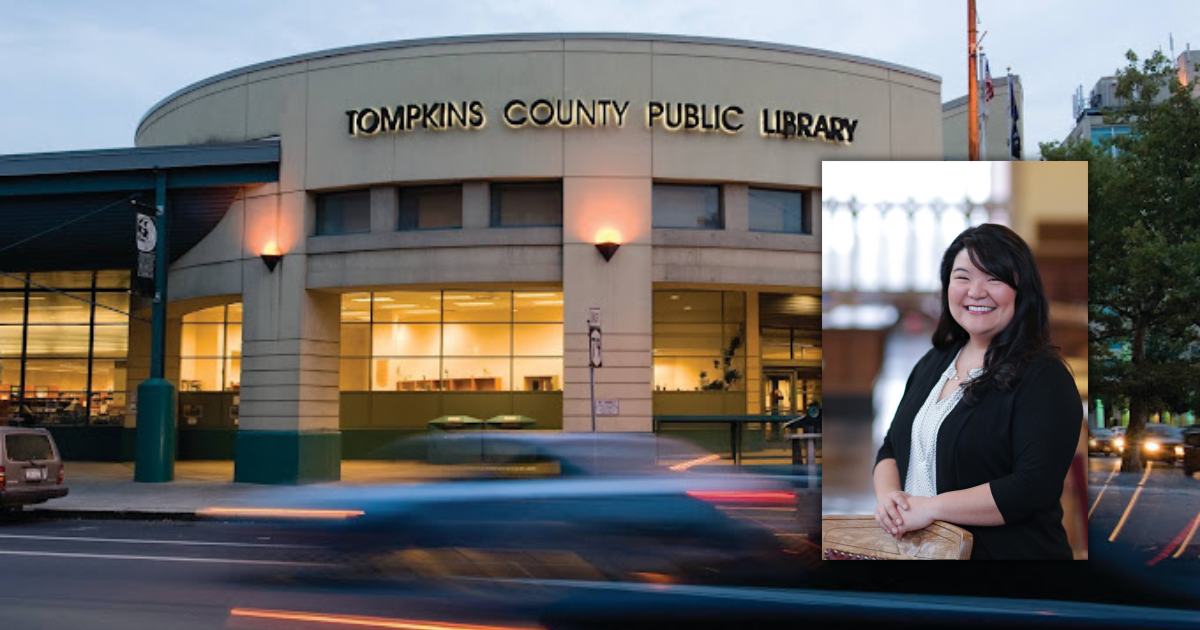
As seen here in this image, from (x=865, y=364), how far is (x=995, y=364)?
460mm

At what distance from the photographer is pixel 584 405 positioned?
71.4 ft

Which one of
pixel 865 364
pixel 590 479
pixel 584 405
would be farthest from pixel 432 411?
pixel 865 364

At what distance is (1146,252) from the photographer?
1675 cm

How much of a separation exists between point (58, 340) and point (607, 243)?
18.8 m

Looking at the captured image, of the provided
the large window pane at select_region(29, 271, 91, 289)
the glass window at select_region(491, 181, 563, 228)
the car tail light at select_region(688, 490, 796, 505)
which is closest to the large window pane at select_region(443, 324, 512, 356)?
the glass window at select_region(491, 181, 563, 228)

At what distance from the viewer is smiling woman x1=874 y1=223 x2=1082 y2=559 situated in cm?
373

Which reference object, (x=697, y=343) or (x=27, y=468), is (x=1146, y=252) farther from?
(x=27, y=468)

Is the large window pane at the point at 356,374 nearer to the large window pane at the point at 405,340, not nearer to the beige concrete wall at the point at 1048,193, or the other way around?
the large window pane at the point at 405,340

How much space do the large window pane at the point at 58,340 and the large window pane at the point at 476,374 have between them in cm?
1126

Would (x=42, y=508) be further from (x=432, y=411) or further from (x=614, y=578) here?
(x=614, y=578)

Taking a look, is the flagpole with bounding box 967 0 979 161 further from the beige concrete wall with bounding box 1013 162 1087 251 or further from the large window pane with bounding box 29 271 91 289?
the large window pane with bounding box 29 271 91 289

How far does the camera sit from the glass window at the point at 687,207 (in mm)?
22625

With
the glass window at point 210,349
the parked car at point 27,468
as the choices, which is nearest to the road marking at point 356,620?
the parked car at point 27,468

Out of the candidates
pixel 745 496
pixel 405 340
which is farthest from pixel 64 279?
pixel 745 496
